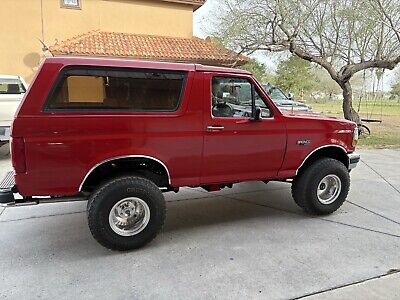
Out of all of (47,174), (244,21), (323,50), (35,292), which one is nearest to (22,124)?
(47,174)

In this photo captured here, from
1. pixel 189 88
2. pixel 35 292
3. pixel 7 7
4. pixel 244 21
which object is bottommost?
pixel 35 292

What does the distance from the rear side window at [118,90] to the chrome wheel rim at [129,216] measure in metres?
1.04

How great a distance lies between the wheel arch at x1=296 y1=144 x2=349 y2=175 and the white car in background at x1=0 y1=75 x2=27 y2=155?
6229mm

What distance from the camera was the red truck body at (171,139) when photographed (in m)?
3.07

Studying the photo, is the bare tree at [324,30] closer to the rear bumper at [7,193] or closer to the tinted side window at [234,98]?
the tinted side window at [234,98]

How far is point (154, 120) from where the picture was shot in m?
3.42

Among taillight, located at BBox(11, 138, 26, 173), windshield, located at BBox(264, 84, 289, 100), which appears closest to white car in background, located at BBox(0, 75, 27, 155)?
taillight, located at BBox(11, 138, 26, 173)

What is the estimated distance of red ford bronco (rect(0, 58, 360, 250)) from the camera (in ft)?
10.2

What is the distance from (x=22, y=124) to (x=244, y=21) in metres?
9.99

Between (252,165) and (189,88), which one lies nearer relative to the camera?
(189,88)

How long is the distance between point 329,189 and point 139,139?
114 inches

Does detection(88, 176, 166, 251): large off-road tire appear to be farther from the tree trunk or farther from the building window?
the building window

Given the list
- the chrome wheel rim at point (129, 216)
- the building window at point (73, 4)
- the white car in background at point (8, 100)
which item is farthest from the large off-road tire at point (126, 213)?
the building window at point (73, 4)

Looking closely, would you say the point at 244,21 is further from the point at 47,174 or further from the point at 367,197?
the point at 47,174
